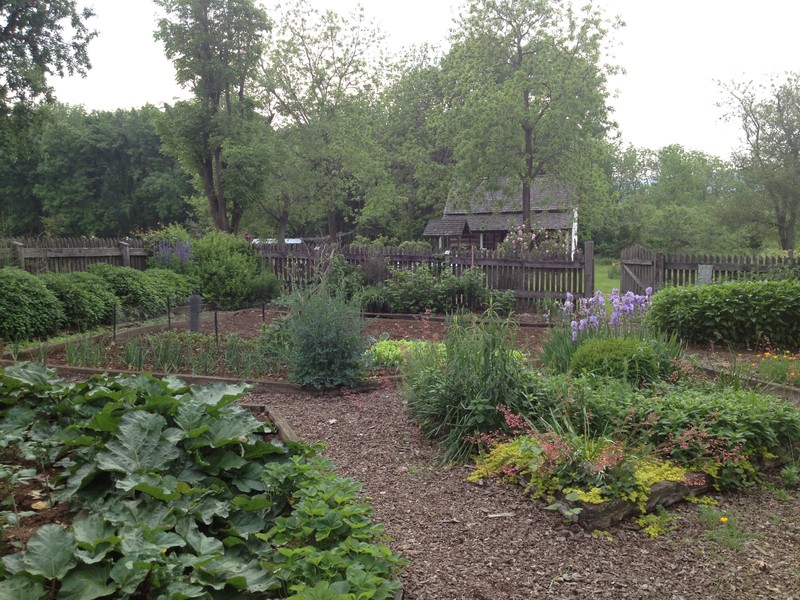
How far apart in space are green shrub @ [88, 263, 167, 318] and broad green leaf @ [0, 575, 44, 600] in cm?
993

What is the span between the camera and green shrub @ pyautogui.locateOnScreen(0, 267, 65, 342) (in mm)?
8875

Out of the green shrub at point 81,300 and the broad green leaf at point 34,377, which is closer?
the broad green leaf at point 34,377

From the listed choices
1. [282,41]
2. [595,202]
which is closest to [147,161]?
[282,41]

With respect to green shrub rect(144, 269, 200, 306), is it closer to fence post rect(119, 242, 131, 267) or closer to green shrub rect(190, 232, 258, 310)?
green shrub rect(190, 232, 258, 310)

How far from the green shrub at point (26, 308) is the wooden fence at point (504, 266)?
487 centimetres

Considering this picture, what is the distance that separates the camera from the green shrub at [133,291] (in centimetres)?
1173

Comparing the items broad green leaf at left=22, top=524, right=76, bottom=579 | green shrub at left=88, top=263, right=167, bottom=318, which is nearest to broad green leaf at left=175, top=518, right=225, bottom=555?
broad green leaf at left=22, top=524, right=76, bottom=579

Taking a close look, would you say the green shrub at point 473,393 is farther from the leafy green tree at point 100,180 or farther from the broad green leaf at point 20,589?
the leafy green tree at point 100,180

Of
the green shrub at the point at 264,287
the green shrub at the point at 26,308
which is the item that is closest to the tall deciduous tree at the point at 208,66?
the green shrub at the point at 264,287

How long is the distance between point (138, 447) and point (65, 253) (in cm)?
1165

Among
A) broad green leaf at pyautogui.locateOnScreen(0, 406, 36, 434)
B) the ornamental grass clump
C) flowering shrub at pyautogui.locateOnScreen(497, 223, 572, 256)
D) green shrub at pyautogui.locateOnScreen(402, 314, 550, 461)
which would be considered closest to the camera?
broad green leaf at pyautogui.locateOnScreen(0, 406, 36, 434)

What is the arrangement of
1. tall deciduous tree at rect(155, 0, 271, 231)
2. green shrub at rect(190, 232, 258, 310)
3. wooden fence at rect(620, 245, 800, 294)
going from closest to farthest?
wooden fence at rect(620, 245, 800, 294), green shrub at rect(190, 232, 258, 310), tall deciduous tree at rect(155, 0, 271, 231)

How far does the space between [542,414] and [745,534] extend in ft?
5.00

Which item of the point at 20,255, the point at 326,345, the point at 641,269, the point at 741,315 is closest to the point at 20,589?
the point at 326,345
